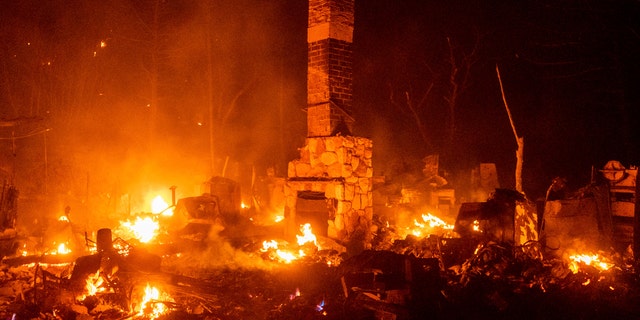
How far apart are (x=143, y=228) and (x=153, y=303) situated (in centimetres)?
601

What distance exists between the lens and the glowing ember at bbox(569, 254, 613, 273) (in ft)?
27.4

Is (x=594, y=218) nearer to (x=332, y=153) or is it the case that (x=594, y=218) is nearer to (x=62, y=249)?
(x=332, y=153)

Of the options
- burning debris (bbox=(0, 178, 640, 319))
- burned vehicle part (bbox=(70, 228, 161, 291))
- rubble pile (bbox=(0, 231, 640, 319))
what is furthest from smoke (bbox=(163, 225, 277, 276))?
burned vehicle part (bbox=(70, 228, 161, 291))

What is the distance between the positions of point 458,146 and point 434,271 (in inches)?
725

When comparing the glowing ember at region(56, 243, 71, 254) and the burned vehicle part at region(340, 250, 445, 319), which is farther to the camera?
the glowing ember at region(56, 243, 71, 254)

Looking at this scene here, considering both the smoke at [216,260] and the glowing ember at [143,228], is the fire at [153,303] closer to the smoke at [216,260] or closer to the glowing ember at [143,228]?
the smoke at [216,260]

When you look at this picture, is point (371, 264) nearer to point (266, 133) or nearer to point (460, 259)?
point (460, 259)

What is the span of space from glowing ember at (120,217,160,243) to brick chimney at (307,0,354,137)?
5.03m

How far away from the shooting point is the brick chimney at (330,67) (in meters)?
10.4

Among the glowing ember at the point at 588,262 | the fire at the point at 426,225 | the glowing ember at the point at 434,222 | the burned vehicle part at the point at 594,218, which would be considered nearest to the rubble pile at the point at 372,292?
the glowing ember at the point at 588,262

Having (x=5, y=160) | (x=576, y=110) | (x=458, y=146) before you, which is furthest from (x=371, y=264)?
(x=576, y=110)

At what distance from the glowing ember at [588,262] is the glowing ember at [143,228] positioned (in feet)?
31.2

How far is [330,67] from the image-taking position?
1043 cm

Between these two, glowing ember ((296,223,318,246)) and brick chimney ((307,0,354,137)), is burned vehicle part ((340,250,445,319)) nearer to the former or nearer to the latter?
glowing ember ((296,223,318,246))
